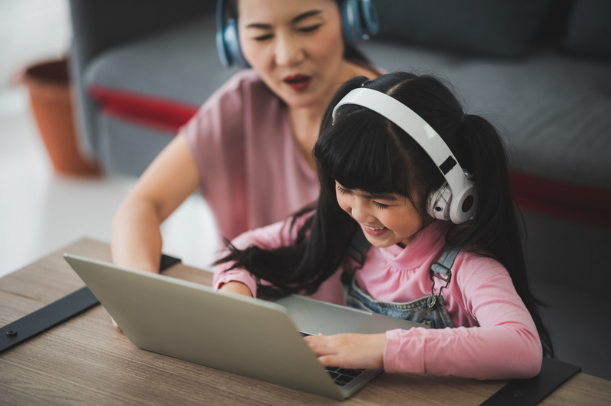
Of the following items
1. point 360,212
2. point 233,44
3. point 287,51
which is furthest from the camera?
point 233,44

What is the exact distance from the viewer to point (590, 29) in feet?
6.16

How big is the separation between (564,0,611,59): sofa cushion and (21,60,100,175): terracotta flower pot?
5.38 ft

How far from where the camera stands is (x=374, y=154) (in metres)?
0.80

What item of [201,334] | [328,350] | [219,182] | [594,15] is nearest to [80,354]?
[201,334]

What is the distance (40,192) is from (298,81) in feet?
5.32

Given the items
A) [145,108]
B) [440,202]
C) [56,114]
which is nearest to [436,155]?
[440,202]

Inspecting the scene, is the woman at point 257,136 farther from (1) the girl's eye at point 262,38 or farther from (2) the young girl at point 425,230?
(2) the young girl at point 425,230

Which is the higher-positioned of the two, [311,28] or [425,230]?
[311,28]

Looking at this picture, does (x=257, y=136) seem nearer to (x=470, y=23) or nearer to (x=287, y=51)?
(x=287, y=51)

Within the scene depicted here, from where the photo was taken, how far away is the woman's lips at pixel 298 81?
1195mm

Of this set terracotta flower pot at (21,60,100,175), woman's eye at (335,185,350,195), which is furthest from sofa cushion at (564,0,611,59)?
terracotta flower pot at (21,60,100,175)

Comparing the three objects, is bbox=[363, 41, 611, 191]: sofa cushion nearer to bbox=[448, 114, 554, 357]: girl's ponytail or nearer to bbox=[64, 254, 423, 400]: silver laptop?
bbox=[448, 114, 554, 357]: girl's ponytail

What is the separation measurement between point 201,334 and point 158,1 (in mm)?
1789

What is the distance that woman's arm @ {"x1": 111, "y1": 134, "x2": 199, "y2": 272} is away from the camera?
3.41ft
